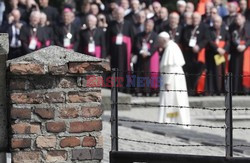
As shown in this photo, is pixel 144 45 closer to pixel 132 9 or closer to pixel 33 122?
pixel 132 9

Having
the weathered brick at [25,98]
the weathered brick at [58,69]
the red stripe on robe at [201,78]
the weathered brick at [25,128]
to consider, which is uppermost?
the red stripe on robe at [201,78]

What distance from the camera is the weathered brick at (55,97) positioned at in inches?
337

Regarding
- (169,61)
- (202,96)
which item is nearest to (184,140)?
(169,61)

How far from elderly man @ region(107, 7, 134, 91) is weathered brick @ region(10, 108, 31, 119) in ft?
51.3

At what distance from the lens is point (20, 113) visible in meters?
8.58

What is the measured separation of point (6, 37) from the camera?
8492 millimetres

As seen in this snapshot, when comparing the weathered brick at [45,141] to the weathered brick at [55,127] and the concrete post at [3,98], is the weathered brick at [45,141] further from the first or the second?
the concrete post at [3,98]

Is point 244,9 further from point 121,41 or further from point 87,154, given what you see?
point 87,154

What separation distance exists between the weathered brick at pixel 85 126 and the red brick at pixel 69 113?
6cm

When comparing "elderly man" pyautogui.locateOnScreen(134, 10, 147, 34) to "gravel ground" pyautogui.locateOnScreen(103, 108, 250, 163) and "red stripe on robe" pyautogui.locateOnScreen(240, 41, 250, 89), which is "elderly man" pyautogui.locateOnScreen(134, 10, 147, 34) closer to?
"red stripe on robe" pyautogui.locateOnScreen(240, 41, 250, 89)

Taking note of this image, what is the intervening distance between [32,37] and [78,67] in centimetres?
1489

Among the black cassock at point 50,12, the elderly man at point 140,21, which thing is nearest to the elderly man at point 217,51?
the elderly man at point 140,21

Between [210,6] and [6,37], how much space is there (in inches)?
676

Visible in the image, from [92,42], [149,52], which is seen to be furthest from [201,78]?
[92,42]
